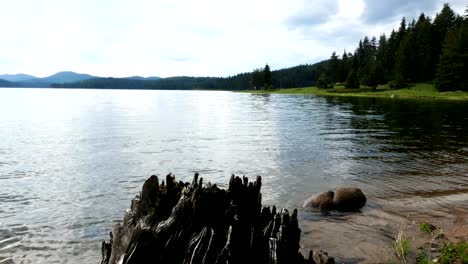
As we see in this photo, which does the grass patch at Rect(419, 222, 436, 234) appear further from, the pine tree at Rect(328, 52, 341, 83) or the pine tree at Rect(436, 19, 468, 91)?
the pine tree at Rect(328, 52, 341, 83)

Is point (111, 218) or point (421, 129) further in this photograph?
point (421, 129)

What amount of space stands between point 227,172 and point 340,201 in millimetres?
8420

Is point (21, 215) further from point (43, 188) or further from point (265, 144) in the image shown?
point (265, 144)

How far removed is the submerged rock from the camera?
1759 cm

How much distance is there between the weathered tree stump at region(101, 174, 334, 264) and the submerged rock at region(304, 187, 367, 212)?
28.9 ft

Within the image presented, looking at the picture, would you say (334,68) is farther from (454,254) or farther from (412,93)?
(454,254)

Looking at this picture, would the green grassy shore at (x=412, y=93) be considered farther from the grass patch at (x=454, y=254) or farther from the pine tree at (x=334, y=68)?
the grass patch at (x=454, y=254)

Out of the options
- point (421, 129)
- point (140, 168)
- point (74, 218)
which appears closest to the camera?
point (74, 218)

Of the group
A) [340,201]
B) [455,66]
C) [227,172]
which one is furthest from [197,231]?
[455,66]

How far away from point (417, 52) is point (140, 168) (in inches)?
5560

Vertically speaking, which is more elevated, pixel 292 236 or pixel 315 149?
pixel 292 236

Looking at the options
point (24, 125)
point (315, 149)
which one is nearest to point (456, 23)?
point (315, 149)

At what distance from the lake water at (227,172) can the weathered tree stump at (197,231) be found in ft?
16.0

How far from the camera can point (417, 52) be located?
14212 cm
